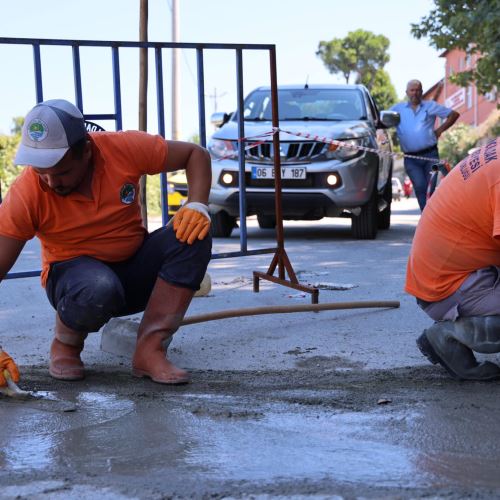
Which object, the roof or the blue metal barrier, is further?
the roof

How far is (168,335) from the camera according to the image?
3.70 meters

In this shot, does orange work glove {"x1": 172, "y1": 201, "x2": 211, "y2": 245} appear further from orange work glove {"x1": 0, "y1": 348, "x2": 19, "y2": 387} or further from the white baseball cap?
orange work glove {"x1": 0, "y1": 348, "x2": 19, "y2": 387}

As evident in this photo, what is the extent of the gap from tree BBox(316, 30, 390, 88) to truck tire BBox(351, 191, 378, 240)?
6118 cm

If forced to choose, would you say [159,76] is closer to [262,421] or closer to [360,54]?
[262,421]

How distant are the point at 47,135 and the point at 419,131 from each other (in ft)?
21.9

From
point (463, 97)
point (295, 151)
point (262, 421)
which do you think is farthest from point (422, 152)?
point (463, 97)

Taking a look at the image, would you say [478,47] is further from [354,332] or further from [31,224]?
[31,224]

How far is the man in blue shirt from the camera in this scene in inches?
364

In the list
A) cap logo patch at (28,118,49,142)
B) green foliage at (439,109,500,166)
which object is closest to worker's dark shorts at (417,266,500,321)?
cap logo patch at (28,118,49,142)

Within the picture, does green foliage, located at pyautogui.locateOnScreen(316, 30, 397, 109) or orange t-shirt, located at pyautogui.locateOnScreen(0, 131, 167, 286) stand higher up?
green foliage, located at pyautogui.locateOnScreen(316, 30, 397, 109)

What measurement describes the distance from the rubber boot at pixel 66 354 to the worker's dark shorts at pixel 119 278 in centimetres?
11

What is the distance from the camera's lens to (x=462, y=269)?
11.1ft

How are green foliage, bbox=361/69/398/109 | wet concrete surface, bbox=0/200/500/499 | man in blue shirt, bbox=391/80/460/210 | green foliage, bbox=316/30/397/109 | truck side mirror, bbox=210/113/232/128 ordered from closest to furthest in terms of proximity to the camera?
wet concrete surface, bbox=0/200/500/499
man in blue shirt, bbox=391/80/460/210
truck side mirror, bbox=210/113/232/128
green foliage, bbox=361/69/398/109
green foliage, bbox=316/30/397/109

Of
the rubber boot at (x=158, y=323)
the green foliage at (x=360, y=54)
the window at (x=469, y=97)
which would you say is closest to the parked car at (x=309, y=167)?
the rubber boot at (x=158, y=323)
